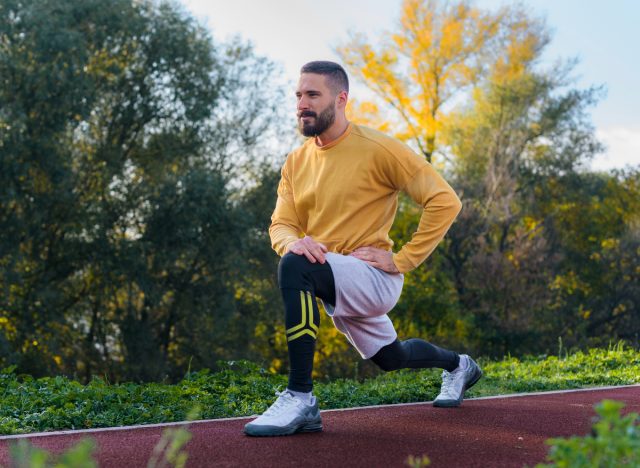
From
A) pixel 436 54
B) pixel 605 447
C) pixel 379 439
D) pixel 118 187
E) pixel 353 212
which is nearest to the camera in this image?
pixel 605 447

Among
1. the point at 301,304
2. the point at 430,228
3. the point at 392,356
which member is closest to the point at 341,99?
the point at 430,228

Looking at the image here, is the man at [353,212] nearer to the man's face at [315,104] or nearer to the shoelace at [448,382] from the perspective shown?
the man's face at [315,104]

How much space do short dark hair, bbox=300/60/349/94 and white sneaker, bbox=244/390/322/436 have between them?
70.1 inches

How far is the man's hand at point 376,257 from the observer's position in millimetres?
4945

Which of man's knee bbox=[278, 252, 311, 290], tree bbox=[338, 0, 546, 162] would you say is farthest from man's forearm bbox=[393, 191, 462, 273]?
tree bbox=[338, 0, 546, 162]

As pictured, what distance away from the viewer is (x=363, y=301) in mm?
4910

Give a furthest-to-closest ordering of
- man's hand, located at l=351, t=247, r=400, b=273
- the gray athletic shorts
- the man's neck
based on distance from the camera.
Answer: the man's neck → man's hand, located at l=351, t=247, r=400, b=273 → the gray athletic shorts

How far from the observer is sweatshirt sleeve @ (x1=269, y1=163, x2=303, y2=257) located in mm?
5180

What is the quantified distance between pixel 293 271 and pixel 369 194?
749mm

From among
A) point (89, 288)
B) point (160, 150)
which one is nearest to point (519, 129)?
point (160, 150)

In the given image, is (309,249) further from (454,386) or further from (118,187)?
(118,187)

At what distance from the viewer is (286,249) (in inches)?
197

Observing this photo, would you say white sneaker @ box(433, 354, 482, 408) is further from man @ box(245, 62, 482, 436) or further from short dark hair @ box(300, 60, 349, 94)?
short dark hair @ box(300, 60, 349, 94)

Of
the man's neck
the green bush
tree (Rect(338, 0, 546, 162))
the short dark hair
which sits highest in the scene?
tree (Rect(338, 0, 546, 162))
